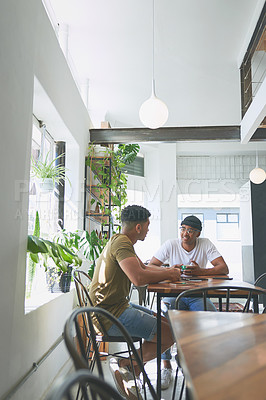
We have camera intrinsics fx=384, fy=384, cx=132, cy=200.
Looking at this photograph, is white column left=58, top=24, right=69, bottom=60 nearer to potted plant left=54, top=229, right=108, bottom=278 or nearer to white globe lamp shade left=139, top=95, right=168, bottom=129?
white globe lamp shade left=139, top=95, right=168, bottom=129

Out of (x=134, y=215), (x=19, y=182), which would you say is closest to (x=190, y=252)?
(x=134, y=215)

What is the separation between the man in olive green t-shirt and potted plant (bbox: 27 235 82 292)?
27 centimetres

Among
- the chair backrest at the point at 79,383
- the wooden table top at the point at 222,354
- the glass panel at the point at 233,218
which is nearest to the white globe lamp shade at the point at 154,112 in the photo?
the wooden table top at the point at 222,354

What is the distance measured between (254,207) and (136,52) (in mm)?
3789

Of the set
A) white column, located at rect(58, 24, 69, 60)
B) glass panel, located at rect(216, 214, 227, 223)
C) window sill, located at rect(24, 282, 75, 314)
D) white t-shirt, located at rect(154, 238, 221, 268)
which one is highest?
white column, located at rect(58, 24, 69, 60)

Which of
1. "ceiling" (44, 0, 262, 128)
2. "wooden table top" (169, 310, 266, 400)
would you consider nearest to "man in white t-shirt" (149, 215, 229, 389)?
"wooden table top" (169, 310, 266, 400)

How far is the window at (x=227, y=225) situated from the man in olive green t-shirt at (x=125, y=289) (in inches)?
330

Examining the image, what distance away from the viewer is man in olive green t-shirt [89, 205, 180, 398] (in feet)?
7.23

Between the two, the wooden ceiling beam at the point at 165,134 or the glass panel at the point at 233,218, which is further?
the glass panel at the point at 233,218

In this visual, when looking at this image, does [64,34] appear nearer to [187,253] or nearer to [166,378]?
[187,253]

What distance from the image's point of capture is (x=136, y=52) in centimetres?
447

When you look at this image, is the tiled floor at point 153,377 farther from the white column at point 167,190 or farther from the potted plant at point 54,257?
the white column at point 167,190

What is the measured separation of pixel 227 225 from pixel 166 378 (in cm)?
817

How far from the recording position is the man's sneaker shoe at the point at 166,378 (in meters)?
2.65
